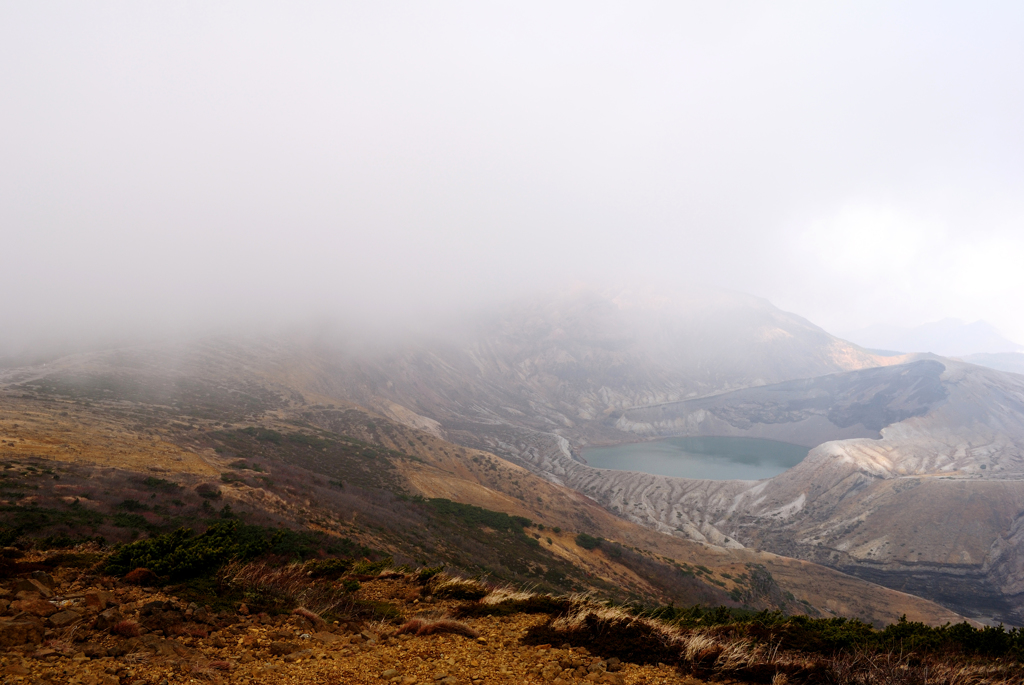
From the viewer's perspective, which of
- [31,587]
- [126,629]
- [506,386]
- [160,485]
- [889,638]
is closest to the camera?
[126,629]

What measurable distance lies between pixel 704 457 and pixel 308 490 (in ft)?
405

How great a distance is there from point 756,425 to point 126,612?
184m

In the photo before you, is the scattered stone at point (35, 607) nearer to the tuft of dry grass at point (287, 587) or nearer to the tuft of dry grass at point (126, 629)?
the tuft of dry grass at point (126, 629)

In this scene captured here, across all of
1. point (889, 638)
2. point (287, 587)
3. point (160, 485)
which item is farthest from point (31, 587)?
point (889, 638)

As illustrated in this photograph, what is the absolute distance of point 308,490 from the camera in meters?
25.9

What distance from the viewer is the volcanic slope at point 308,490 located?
17438 mm

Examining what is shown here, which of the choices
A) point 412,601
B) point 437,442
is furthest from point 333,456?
point 412,601

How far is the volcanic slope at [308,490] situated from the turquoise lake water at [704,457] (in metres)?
60.5

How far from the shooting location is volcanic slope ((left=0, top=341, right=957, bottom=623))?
17438mm

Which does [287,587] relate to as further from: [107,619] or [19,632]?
[19,632]

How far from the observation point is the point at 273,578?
396 inches

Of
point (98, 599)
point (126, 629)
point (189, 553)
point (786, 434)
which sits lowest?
point (786, 434)

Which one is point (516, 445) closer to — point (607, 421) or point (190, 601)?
point (607, 421)

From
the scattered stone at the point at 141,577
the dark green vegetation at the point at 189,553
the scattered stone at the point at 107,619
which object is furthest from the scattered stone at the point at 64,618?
the dark green vegetation at the point at 189,553
